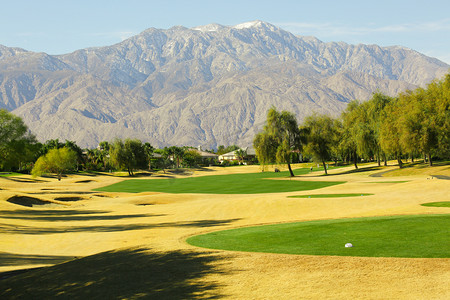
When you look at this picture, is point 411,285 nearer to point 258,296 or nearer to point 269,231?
point 258,296

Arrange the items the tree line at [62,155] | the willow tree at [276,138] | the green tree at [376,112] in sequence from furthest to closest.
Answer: the green tree at [376,112] < the willow tree at [276,138] < the tree line at [62,155]

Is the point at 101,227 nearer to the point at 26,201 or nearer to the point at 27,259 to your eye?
the point at 27,259

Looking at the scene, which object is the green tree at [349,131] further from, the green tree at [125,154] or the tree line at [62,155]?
the green tree at [125,154]

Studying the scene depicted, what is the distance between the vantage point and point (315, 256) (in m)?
11.9

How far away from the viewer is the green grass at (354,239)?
12.3 m

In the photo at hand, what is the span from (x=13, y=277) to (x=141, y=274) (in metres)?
4.51

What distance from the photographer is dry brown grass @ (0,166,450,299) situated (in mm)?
9242

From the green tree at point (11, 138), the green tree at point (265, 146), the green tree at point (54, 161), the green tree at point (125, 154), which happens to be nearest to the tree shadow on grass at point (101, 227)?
the green tree at point (11, 138)

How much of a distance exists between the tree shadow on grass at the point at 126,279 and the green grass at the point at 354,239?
96.0 inches

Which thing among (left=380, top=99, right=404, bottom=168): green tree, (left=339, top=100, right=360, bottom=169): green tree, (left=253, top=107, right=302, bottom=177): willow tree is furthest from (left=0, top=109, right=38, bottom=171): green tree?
(left=339, top=100, right=360, bottom=169): green tree

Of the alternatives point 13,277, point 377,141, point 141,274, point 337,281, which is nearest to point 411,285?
point 337,281

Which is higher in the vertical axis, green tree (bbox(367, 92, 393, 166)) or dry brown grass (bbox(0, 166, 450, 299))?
green tree (bbox(367, 92, 393, 166))

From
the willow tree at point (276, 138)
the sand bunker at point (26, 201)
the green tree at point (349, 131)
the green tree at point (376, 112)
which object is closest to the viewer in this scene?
the sand bunker at point (26, 201)

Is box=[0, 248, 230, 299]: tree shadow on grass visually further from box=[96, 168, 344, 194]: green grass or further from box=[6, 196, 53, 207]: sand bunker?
box=[96, 168, 344, 194]: green grass
